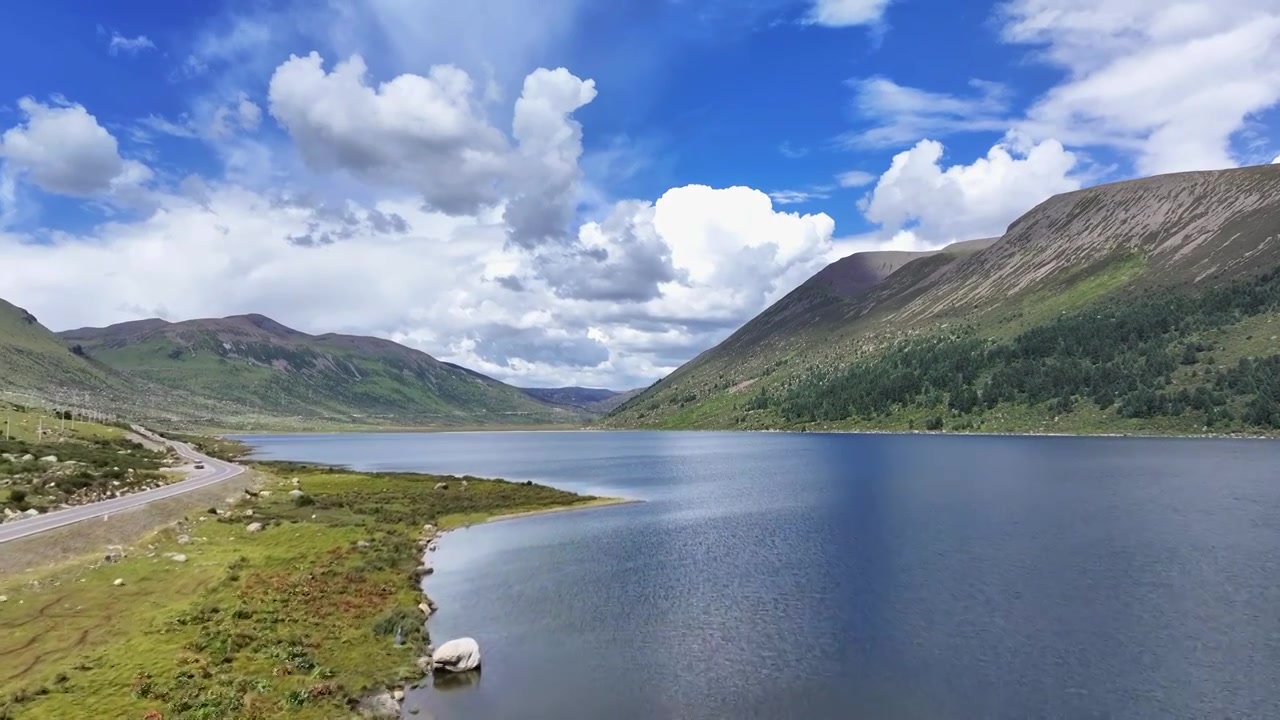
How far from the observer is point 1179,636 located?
44188 mm

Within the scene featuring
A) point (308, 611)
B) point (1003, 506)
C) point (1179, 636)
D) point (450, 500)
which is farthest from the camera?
point (450, 500)

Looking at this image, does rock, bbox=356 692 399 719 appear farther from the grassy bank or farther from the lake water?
the lake water

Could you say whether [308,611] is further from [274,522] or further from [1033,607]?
[1033,607]

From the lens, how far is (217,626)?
141 ft

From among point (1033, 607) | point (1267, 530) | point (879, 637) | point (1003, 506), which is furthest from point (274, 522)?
point (1267, 530)

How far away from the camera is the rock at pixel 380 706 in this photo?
34219 mm

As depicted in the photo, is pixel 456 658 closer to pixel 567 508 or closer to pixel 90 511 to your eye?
pixel 90 511

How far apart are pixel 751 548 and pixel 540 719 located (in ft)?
148

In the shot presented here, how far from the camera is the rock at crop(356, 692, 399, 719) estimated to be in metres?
34.2

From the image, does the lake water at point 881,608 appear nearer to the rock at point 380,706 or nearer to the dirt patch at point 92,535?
the rock at point 380,706

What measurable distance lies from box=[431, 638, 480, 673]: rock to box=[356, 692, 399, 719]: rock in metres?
4.44

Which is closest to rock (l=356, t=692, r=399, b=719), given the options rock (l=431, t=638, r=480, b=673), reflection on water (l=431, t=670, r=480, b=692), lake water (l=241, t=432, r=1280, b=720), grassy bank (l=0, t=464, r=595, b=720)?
grassy bank (l=0, t=464, r=595, b=720)

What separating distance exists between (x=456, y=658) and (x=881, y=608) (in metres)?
29.5

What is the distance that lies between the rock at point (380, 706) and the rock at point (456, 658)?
444 cm
